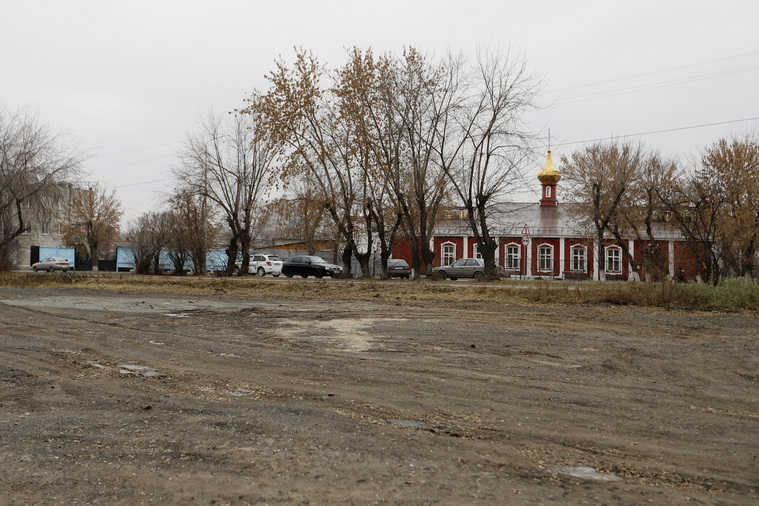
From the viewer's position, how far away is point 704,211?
121 ft

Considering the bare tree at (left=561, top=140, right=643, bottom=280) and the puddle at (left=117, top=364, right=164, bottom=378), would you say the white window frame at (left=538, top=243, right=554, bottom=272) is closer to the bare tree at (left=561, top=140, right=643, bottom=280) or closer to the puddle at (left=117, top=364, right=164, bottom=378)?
the bare tree at (left=561, top=140, right=643, bottom=280)

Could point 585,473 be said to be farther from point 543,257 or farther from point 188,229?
point 543,257

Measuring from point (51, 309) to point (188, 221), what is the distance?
79.0 feet

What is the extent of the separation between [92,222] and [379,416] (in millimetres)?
74544

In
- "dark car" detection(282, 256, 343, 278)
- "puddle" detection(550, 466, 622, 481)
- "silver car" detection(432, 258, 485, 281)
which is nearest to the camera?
"puddle" detection(550, 466, 622, 481)

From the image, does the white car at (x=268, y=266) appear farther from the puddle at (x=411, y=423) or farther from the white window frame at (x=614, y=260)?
the puddle at (x=411, y=423)

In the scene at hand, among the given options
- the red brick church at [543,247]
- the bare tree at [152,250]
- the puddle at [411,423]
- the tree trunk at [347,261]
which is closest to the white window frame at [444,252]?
the red brick church at [543,247]

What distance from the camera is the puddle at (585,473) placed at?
466 cm

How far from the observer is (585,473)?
15.7 ft

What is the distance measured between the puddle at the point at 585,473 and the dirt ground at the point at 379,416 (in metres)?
0.02

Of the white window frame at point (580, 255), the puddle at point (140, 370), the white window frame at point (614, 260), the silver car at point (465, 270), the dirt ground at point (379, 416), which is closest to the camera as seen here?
the dirt ground at point (379, 416)

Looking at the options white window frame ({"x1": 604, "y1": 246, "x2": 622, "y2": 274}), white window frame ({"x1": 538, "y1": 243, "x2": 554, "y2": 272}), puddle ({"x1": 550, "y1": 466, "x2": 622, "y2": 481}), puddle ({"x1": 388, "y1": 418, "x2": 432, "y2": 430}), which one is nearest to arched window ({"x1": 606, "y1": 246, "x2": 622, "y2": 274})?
white window frame ({"x1": 604, "y1": 246, "x2": 622, "y2": 274})

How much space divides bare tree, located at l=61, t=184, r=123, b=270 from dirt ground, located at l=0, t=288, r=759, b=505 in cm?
6420

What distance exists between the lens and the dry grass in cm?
1880
